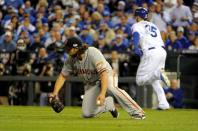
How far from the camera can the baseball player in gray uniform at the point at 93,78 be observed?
479 inches

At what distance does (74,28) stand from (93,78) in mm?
9931

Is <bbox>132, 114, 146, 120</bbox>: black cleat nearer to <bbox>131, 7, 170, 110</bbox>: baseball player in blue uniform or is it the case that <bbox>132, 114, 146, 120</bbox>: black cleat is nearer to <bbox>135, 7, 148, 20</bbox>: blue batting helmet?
<bbox>131, 7, 170, 110</bbox>: baseball player in blue uniform

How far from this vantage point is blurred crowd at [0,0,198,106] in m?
21.5

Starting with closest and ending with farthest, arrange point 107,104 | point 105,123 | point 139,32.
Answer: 1. point 105,123
2. point 107,104
3. point 139,32

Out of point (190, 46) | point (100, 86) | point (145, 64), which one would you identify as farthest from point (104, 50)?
point (100, 86)

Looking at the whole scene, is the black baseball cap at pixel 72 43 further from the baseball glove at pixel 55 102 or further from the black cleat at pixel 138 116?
the black cleat at pixel 138 116

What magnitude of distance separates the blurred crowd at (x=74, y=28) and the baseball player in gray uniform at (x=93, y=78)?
25.5 ft

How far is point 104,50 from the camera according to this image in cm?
2144

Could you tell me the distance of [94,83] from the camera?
42.4 feet

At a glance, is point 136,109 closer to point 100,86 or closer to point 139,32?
point 100,86

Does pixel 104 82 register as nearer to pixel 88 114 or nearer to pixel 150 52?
pixel 88 114

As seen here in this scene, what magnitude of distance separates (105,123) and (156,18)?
11.8 m

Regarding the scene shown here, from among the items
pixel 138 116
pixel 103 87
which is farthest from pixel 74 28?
pixel 103 87

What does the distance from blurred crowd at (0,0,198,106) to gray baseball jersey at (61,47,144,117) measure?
25.5 ft
